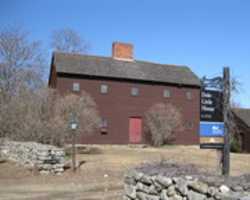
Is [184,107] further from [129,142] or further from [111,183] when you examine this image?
[111,183]

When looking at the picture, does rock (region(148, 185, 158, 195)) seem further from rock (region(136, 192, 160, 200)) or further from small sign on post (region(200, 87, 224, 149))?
small sign on post (region(200, 87, 224, 149))

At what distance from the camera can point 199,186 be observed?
5805 mm

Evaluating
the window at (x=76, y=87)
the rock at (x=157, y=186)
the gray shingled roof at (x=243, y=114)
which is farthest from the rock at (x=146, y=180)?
the gray shingled roof at (x=243, y=114)

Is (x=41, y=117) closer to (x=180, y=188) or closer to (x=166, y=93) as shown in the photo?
(x=180, y=188)

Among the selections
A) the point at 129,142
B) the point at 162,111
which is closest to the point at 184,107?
the point at 162,111

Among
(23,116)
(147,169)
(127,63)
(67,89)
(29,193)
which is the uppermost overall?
(127,63)

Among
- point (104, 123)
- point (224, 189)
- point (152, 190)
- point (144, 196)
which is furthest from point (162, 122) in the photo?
point (224, 189)

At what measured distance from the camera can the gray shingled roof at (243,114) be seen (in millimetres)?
39500

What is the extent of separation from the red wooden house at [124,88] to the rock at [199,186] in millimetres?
26412

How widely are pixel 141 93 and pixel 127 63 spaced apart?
3.58 metres

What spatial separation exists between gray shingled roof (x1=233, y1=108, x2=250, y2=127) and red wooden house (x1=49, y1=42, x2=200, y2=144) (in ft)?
17.5

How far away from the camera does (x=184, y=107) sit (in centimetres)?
3722

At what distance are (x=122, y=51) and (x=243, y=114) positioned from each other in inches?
557

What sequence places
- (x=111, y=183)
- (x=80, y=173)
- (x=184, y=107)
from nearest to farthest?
(x=111, y=183), (x=80, y=173), (x=184, y=107)
